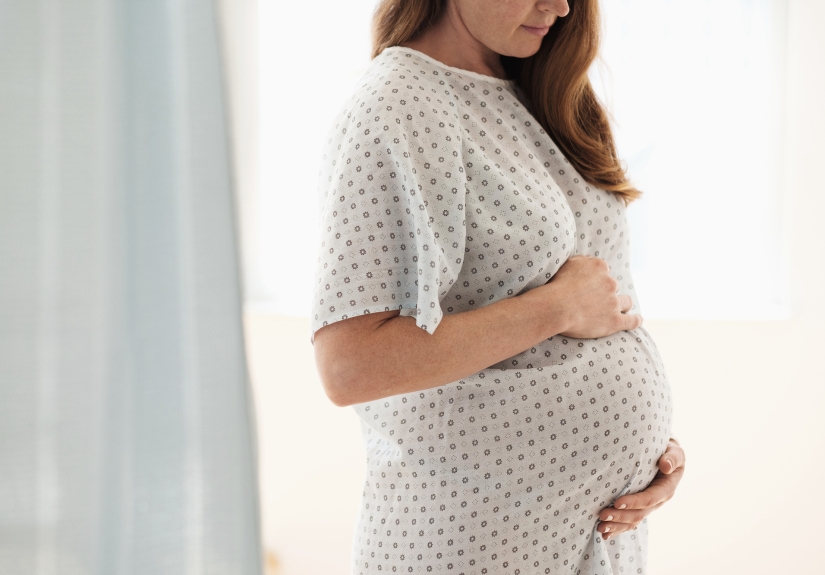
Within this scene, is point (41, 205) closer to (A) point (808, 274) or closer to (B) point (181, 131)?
(B) point (181, 131)

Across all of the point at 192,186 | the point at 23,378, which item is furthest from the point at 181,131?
the point at 23,378

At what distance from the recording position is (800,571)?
1849 millimetres

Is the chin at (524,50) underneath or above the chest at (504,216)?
above

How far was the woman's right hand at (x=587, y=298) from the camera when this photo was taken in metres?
0.80

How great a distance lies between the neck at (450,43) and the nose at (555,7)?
95 millimetres

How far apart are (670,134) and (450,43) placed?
1.28m

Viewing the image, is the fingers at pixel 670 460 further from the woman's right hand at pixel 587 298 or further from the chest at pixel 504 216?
the chest at pixel 504 216

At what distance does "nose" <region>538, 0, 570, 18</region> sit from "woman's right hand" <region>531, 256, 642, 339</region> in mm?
333

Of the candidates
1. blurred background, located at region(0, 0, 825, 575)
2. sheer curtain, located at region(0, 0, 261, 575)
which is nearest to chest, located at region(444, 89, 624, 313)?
blurred background, located at region(0, 0, 825, 575)

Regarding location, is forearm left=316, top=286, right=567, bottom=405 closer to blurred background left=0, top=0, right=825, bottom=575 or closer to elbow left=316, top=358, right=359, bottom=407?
elbow left=316, top=358, right=359, bottom=407

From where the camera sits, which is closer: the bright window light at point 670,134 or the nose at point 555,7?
the nose at point 555,7

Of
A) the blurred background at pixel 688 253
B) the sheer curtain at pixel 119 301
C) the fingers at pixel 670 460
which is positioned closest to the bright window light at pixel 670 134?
the blurred background at pixel 688 253

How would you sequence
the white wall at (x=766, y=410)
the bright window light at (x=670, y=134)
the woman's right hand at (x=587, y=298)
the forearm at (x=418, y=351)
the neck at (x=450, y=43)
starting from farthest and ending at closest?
1. the bright window light at (x=670, y=134)
2. the white wall at (x=766, y=410)
3. the neck at (x=450, y=43)
4. the woman's right hand at (x=587, y=298)
5. the forearm at (x=418, y=351)

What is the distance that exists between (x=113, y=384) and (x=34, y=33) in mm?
151
